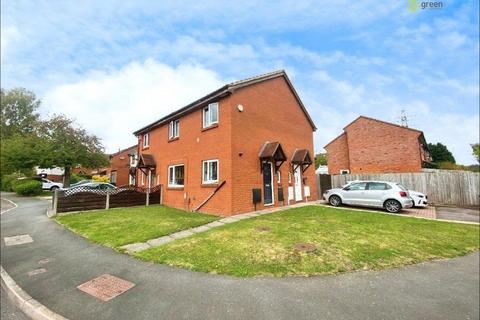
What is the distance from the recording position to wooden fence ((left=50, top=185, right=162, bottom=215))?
13289 mm

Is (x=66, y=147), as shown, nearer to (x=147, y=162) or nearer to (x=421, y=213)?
(x=147, y=162)

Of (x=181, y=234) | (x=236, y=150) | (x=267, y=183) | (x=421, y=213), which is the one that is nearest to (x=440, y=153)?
(x=421, y=213)

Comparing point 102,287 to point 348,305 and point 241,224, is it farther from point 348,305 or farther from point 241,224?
point 241,224

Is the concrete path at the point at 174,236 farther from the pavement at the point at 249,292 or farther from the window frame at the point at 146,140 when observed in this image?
the window frame at the point at 146,140

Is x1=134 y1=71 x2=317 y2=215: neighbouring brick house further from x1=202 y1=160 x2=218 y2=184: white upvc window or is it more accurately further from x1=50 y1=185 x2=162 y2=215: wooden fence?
x1=50 y1=185 x2=162 y2=215: wooden fence

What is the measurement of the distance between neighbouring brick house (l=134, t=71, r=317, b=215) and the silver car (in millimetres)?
2633

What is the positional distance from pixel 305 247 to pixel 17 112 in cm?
5623

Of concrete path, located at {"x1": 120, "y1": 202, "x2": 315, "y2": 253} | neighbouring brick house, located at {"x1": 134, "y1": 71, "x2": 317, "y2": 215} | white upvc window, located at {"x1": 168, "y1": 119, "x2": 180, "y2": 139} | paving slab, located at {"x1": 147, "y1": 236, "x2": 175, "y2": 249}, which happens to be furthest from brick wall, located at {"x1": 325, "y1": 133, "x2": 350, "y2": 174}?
paving slab, located at {"x1": 147, "y1": 236, "x2": 175, "y2": 249}

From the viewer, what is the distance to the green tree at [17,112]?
4188 centimetres

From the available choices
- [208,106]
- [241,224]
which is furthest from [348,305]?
[208,106]

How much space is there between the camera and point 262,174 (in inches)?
541

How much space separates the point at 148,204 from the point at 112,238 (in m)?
8.69

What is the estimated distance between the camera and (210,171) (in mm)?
13414

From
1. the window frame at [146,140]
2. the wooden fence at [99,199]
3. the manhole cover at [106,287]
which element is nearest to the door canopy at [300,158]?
the wooden fence at [99,199]
